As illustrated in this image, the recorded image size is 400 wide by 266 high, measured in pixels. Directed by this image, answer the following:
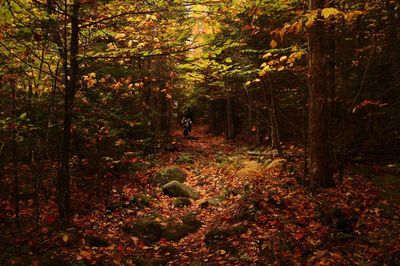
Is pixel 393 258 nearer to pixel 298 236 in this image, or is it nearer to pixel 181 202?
pixel 298 236

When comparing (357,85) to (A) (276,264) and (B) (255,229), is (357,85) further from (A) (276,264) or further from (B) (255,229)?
(A) (276,264)

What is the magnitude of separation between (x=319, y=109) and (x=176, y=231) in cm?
517

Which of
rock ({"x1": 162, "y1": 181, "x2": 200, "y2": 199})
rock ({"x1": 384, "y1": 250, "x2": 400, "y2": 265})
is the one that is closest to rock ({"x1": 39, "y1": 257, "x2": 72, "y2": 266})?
rock ({"x1": 384, "y1": 250, "x2": 400, "y2": 265})

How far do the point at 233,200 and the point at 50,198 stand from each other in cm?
603

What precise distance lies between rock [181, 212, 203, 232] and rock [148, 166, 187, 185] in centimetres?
408

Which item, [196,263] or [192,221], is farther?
[192,221]

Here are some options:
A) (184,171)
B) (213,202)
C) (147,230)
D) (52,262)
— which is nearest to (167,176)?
(184,171)

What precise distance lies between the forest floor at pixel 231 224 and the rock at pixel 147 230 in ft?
0.09

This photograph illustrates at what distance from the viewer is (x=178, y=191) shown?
471 inches

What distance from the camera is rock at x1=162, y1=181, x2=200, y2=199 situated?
467 inches

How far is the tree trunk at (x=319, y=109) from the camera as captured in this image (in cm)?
848

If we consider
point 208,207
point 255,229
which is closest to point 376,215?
point 255,229

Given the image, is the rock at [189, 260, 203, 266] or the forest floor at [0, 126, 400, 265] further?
the rock at [189, 260, 203, 266]

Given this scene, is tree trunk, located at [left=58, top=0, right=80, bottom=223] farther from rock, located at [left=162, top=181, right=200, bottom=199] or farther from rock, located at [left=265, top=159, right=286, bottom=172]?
rock, located at [left=265, top=159, right=286, bottom=172]
